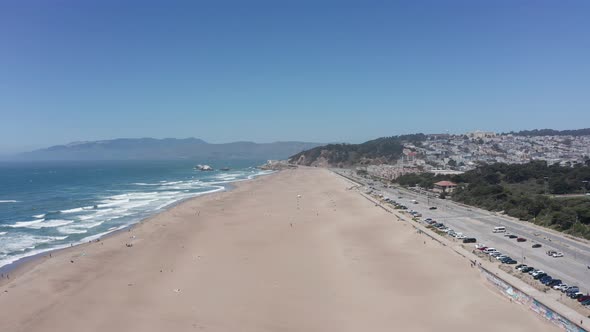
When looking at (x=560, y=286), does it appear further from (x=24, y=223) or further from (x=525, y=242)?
(x=24, y=223)

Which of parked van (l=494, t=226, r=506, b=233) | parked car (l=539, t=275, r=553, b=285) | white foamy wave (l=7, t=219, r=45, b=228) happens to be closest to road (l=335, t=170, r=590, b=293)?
parked van (l=494, t=226, r=506, b=233)

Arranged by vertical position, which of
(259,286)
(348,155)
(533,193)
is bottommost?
(259,286)

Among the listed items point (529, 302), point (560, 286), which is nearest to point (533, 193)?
point (560, 286)

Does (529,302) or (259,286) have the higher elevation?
(529,302)

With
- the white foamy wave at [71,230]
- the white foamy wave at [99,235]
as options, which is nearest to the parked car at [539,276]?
the white foamy wave at [99,235]

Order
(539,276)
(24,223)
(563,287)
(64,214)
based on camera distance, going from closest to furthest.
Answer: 1. (563,287)
2. (539,276)
3. (24,223)
4. (64,214)

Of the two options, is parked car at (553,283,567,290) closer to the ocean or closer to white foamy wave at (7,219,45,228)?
the ocean
